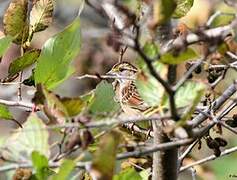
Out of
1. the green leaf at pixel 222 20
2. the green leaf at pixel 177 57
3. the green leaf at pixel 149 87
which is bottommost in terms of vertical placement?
the green leaf at pixel 149 87

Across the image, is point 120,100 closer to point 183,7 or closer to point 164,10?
point 183,7

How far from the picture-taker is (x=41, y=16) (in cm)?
105

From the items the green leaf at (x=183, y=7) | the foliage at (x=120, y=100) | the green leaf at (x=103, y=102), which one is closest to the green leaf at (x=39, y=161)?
the foliage at (x=120, y=100)

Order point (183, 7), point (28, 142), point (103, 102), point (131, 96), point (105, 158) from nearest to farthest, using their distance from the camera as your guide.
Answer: point (105, 158) → point (28, 142) → point (103, 102) → point (183, 7) → point (131, 96)

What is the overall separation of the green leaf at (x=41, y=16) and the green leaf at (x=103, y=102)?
0.20 metres

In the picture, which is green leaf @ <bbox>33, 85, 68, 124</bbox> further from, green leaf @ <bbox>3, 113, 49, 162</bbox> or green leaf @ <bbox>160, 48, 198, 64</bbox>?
green leaf @ <bbox>160, 48, 198, 64</bbox>

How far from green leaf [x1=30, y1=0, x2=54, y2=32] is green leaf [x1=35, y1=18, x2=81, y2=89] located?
15 cm

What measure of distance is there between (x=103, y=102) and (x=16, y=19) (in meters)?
0.23

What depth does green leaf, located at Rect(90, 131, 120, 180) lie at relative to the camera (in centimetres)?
65

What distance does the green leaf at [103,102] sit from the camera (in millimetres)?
840

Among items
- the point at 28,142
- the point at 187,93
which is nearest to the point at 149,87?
the point at 187,93

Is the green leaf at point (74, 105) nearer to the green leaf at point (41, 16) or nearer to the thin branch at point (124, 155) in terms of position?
the thin branch at point (124, 155)

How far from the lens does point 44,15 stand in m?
1.05

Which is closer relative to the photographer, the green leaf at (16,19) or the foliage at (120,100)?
the foliage at (120,100)
